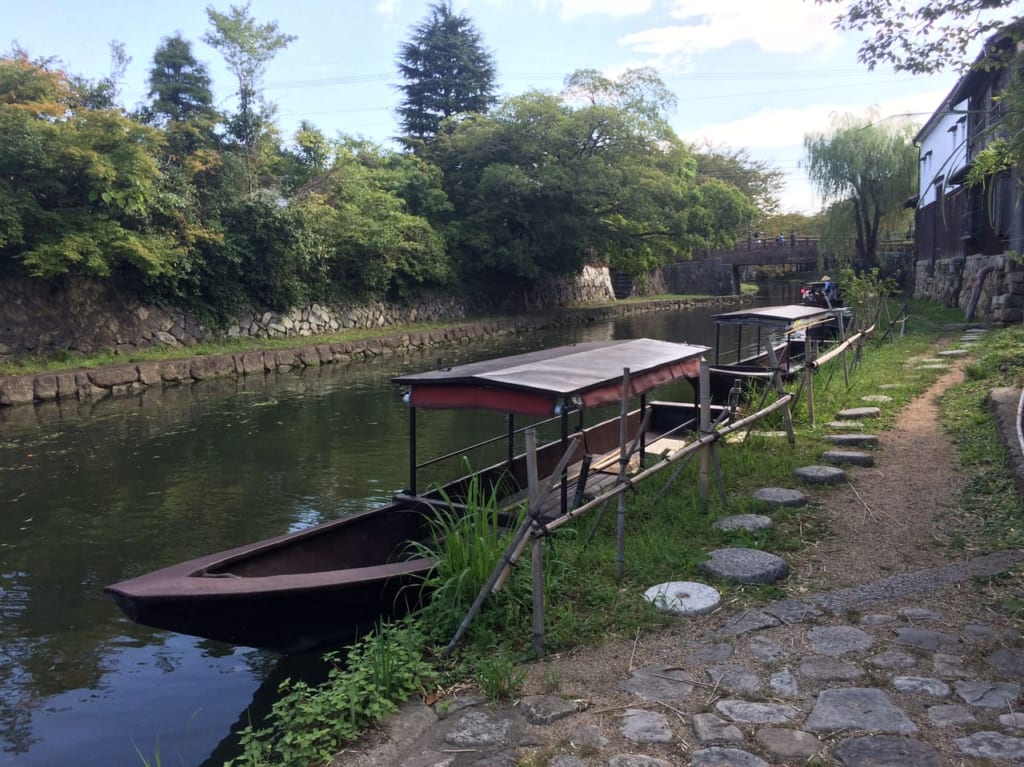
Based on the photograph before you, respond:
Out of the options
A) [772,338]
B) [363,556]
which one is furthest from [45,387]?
[772,338]

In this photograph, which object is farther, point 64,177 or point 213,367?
point 213,367

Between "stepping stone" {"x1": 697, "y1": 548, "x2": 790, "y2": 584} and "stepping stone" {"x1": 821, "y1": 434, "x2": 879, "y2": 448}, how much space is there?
144 inches

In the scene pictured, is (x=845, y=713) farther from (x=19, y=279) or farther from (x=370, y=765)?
(x=19, y=279)

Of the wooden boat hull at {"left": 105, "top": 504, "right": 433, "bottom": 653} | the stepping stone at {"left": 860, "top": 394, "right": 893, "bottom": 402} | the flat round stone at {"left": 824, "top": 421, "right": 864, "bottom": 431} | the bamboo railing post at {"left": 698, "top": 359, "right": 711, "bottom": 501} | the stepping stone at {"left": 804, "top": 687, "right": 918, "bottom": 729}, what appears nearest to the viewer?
the stepping stone at {"left": 804, "top": 687, "right": 918, "bottom": 729}

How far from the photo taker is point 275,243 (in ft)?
74.3

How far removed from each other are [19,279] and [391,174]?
14.3 metres

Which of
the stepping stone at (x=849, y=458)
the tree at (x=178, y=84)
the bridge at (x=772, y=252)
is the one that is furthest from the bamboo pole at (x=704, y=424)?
the bridge at (x=772, y=252)

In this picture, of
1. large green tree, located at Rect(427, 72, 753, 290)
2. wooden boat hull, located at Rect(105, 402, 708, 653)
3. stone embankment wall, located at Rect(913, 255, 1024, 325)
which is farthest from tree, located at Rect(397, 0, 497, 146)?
wooden boat hull, located at Rect(105, 402, 708, 653)

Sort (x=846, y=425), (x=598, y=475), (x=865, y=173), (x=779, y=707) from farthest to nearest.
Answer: (x=865, y=173), (x=846, y=425), (x=598, y=475), (x=779, y=707)

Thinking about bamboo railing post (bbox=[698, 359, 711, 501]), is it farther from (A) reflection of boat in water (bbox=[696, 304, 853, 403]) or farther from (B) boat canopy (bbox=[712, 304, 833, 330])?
(B) boat canopy (bbox=[712, 304, 833, 330])

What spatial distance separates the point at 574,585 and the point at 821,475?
3.29 m

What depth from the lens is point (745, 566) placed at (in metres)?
5.48

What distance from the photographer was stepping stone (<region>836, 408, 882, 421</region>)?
33.4ft

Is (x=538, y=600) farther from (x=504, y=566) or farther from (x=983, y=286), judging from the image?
(x=983, y=286)
